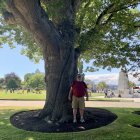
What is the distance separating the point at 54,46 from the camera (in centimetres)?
1384

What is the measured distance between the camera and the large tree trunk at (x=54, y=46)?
43.8 ft

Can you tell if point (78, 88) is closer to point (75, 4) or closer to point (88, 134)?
point (88, 134)

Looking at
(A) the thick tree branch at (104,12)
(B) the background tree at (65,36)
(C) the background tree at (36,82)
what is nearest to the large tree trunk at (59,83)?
(B) the background tree at (65,36)

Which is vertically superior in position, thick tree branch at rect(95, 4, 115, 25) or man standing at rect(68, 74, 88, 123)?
thick tree branch at rect(95, 4, 115, 25)

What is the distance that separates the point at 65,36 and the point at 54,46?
0.77m

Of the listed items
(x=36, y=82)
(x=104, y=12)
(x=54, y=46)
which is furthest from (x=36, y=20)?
(x=36, y=82)

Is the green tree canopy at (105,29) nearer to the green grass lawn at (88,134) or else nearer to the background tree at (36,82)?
the green grass lawn at (88,134)

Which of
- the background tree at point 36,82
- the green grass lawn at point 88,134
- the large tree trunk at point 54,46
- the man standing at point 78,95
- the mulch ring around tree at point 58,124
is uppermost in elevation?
the background tree at point 36,82

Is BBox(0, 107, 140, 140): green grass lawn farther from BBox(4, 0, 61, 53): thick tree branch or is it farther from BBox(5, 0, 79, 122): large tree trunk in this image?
BBox(4, 0, 61, 53): thick tree branch

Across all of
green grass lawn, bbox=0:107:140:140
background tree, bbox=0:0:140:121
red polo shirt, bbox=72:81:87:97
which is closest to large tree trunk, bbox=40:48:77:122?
background tree, bbox=0:0:140:121

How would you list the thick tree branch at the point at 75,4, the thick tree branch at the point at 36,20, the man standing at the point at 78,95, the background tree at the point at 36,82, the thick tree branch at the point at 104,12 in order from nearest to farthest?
the man standing at the point at 78,95, the thick tree branch at the point at 36,20, the thick tree branch at the point at 75,4, the thick tree branch at the point at 104,12, the background tree at the point at 36,82

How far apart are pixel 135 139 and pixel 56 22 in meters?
7.16

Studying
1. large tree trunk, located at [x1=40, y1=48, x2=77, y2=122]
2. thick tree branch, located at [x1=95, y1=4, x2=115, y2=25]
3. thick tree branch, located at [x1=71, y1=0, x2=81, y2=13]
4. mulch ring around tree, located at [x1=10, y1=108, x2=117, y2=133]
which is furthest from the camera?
thick tree branch, located at [x1=95, y1=4, x2=115, y2=25]

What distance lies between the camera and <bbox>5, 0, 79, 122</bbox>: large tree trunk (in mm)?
13359
